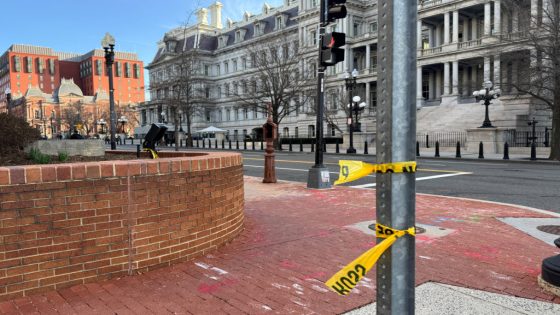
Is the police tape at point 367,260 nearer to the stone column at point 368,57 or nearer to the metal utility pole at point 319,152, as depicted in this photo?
the metal utility pole at point 319,152

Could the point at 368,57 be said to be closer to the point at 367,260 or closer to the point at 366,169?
the point at 366,169

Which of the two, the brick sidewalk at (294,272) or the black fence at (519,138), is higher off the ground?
the black fence at (519,138)

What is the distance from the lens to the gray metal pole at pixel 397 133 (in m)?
1.57

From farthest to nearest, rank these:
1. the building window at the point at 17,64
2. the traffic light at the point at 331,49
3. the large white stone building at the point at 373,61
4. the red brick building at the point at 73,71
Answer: the red brick building at the point at 73,71
the building window at the point at 17,64
the large white stone building at the point at 373,61
the traffic light at the point at 331,49

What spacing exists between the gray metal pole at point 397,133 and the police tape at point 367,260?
22 mm

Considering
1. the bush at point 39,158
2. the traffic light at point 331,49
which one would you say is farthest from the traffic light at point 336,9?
the bush at point 39,158

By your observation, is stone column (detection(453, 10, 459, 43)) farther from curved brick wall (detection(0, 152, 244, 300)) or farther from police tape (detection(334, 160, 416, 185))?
police tape (detection(334, 160, 416, 185))

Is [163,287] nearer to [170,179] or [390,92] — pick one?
[170,179]

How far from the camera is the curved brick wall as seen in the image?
3473 mm

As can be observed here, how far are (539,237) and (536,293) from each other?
2.38 m

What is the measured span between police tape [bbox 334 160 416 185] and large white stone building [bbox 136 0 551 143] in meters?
23.9

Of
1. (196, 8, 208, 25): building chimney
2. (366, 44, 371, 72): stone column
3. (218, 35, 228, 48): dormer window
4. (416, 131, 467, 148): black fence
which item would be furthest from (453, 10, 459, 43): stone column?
(196, 8, 208, 25): building chimney

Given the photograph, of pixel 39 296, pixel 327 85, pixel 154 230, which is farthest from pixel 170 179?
pixel 327 85

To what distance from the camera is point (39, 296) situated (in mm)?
3578
